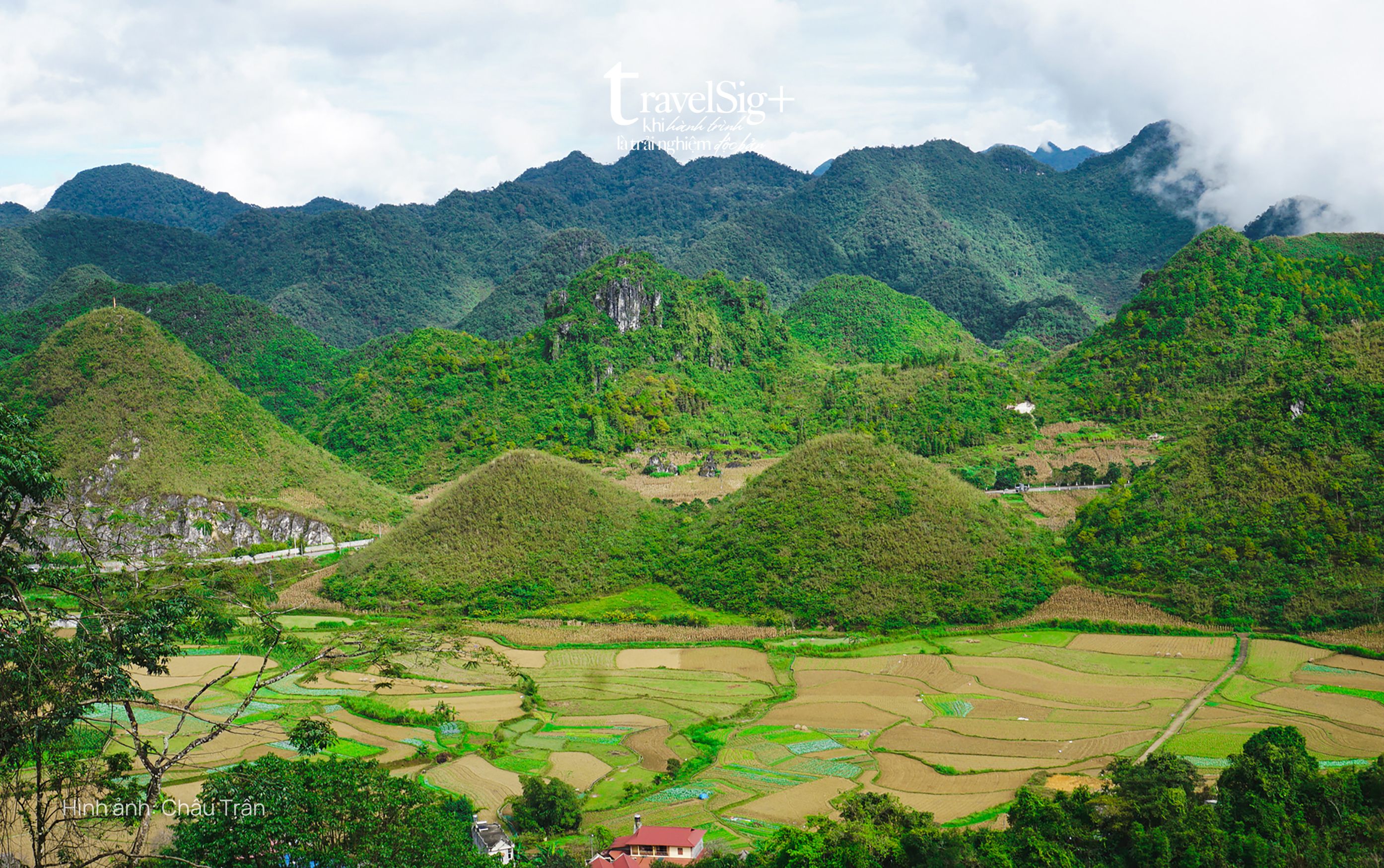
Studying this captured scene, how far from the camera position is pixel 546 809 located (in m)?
27.5

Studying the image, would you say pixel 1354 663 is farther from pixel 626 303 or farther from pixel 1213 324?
pixel 626 303

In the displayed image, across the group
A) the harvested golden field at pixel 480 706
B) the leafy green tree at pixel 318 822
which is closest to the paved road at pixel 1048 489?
the harvested golden field at pixel 480 706

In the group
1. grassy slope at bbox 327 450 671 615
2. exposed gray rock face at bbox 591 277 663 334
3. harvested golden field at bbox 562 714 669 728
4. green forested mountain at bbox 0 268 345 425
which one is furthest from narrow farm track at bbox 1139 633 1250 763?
green forested mountain at bbox 0 268 345 425

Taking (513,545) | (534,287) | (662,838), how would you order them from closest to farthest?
(662,838) → (513,545) → (534,287)

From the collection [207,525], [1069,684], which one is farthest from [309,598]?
[1069,684]

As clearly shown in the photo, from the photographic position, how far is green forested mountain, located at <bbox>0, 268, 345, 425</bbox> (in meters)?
104

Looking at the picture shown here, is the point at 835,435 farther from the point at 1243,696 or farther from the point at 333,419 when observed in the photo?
the point at 333,419

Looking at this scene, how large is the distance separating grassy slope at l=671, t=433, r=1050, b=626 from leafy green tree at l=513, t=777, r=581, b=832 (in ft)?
72.8

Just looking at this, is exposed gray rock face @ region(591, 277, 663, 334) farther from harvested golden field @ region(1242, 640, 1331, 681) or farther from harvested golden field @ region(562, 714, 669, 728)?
harvested golden field @ region(1242, 640, 1331, 681)

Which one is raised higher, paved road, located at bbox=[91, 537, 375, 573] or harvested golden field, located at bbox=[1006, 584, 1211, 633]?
paved road, located at bbox=[91, 537, 375, 573]

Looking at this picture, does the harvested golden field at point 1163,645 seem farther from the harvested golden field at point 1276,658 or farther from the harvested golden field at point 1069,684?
the harvested golden field at point 1069,684

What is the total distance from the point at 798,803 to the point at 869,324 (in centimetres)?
11383

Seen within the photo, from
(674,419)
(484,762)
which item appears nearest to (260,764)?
(484,762)

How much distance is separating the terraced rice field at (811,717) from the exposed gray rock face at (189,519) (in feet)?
63.3
